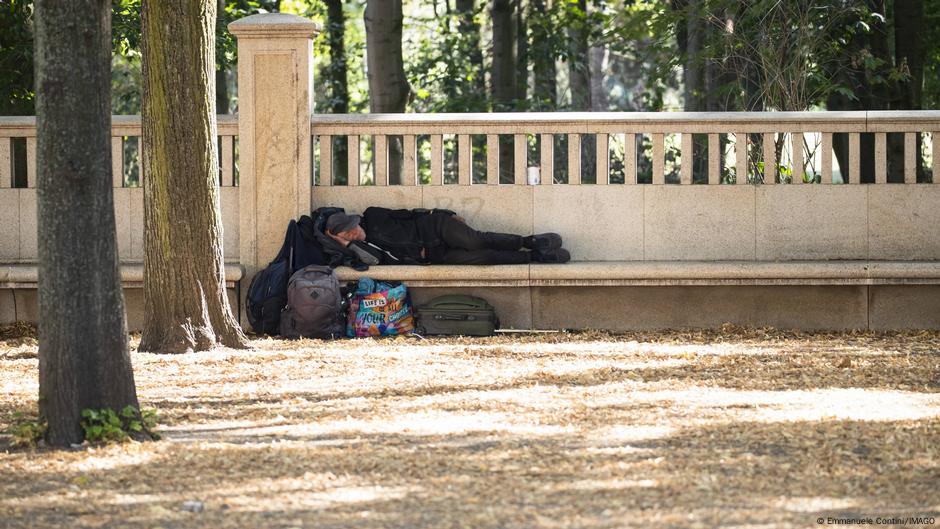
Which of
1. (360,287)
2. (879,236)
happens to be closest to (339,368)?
(360,287)

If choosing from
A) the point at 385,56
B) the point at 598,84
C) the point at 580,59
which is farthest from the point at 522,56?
the point at 598,84

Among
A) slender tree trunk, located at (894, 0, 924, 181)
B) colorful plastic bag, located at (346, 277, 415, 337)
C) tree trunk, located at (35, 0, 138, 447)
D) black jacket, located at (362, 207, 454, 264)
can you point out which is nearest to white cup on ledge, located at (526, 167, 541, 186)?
black jacket, located at (362, 207, 454, 264)

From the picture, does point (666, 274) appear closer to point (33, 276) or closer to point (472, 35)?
point (33, 276)

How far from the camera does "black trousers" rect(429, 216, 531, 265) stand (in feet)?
34.6

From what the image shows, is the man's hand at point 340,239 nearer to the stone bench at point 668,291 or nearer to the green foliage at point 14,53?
the stone bench at point 668,291

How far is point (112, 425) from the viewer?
5758 mm

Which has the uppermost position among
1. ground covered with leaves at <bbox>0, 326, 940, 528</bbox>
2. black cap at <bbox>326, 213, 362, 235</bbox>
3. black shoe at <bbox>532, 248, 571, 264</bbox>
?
black cap at <bbox>326, 213, 362, 235</bbox>

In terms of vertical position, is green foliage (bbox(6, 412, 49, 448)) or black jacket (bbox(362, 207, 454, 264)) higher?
black jacket (bbox(362, 207, 454, 264))

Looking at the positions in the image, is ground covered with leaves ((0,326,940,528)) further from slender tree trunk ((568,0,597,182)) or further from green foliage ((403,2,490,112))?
slender tree trunk ((568,0,597,182))

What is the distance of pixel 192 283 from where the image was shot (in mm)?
8945

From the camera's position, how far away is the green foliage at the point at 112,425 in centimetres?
572

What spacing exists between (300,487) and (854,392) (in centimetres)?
355

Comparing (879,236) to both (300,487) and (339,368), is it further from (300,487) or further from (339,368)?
(300,487)

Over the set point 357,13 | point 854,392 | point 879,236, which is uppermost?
point 357,13
